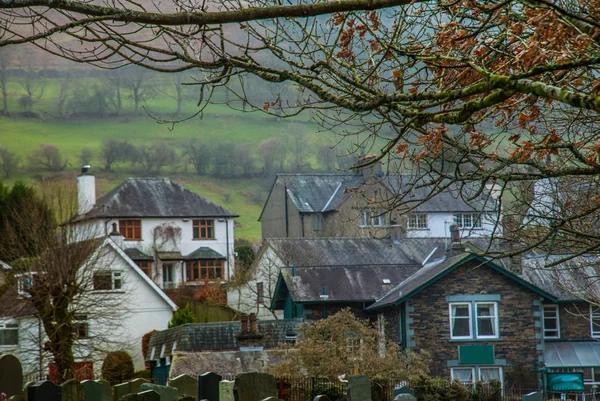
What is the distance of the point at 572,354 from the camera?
3741 cm

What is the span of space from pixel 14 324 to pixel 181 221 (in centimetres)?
2899

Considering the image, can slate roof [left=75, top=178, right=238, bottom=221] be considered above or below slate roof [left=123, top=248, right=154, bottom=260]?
above

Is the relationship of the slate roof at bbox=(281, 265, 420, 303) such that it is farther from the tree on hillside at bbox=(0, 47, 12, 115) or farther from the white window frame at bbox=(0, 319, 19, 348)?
the tree on hillside at bbox=(0, 47, 12, 115)

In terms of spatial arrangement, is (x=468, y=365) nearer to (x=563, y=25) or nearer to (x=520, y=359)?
(x=520, y=359)

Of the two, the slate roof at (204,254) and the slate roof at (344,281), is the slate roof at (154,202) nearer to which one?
the slate roof at (204,254)

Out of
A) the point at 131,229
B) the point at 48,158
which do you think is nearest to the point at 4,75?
the point at 48,158

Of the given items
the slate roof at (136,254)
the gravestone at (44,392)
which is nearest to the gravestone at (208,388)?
the gravestone at (44,392)

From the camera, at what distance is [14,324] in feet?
138

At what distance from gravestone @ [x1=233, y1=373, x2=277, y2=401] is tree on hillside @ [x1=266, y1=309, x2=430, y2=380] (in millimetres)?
19155

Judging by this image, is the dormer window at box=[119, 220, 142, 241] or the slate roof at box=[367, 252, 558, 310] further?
the dormer window at box=[119, 220, 142, 241]

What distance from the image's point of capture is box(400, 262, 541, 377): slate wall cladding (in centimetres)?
3647

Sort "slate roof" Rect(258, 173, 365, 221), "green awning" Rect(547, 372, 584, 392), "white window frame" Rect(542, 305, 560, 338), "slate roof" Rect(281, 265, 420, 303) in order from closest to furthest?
"green awning" Rect(547, 372, 584, 392) → "white window frame" Rect(542, 305, 560, 338) → "slate roof" Rect(281, 265, 420, 303) → "slate roof" Rect(258, 173, 365, 221)

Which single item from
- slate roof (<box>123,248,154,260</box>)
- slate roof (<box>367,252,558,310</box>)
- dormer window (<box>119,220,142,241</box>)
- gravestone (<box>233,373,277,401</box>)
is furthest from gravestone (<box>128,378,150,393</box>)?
dormer window (<box>119,220,142,241</box>)

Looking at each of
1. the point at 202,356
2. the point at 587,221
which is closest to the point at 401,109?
the point at 587,221
